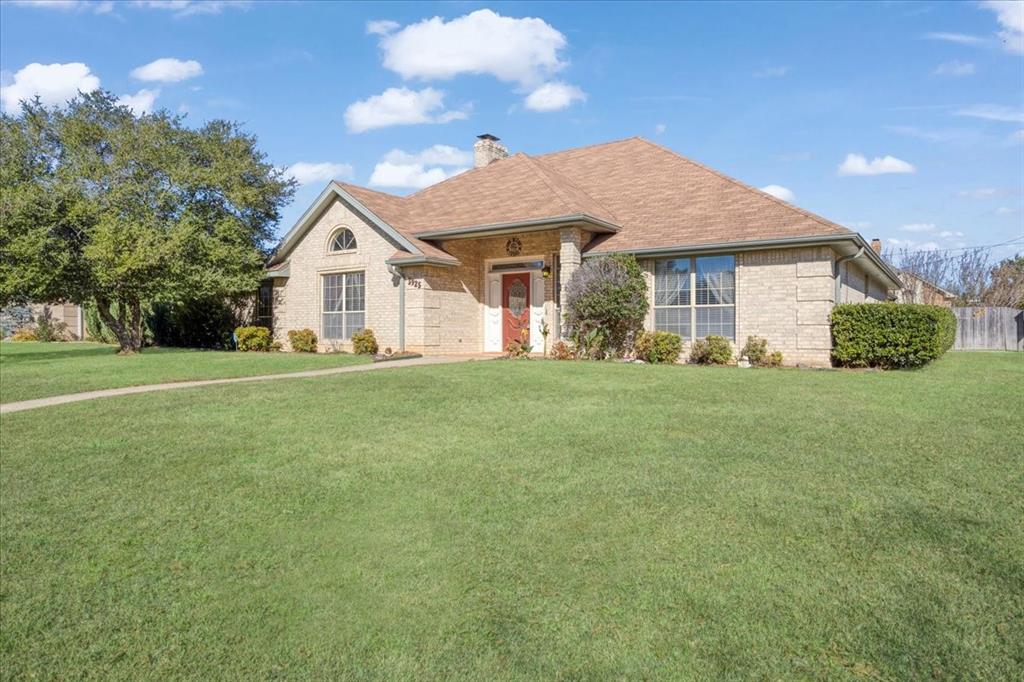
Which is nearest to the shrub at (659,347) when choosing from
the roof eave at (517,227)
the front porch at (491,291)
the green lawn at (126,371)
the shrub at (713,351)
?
the shrub at (713,351)

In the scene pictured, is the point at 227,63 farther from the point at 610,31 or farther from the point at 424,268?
the point at 610,31

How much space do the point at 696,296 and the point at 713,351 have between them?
1.57m

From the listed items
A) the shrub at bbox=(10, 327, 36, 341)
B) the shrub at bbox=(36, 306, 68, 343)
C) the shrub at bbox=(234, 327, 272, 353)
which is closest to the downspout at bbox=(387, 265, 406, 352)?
the shrub at bbox=(234, 327, 272, 353)

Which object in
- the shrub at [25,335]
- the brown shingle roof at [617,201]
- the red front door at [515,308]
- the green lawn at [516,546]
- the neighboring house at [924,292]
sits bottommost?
the green lawn at [516,546]

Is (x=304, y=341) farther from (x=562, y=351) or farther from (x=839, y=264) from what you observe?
(x=839, y=264)

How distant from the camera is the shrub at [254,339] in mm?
22172

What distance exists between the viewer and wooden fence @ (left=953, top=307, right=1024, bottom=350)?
28891 mm

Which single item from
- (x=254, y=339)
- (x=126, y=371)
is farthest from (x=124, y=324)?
(x=126, y=371)

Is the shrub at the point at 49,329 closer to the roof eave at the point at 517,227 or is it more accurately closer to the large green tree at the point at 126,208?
the large green tree at the point at 126,208

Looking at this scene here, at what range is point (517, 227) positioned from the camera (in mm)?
17484

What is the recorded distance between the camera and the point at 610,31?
1512 cm

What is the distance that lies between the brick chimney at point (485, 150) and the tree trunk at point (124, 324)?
40.5 ft

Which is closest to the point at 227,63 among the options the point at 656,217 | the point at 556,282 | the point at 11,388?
the point at 11,388

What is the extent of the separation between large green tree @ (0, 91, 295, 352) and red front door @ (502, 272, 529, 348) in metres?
9.14
